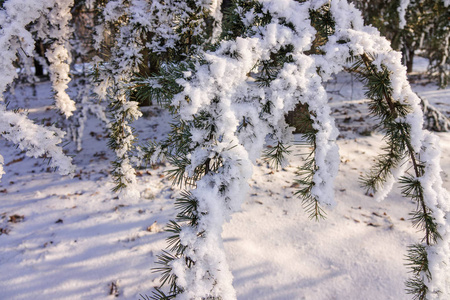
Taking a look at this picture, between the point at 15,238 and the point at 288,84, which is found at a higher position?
the point at 288,84

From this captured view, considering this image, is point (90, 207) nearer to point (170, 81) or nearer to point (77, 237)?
point (77, 237)

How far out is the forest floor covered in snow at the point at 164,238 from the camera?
240 cm

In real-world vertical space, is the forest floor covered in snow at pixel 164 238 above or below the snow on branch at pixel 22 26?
below

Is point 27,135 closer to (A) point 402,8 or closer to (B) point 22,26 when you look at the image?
(B) point 22,26

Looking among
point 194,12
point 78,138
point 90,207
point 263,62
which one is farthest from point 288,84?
point 78,138

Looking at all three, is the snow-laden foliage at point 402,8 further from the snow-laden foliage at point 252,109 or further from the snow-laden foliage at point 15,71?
the snow-laden foliage at point 15,71

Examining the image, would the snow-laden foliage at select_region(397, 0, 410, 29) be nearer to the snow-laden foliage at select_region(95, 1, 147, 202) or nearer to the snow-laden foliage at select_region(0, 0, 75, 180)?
the snow-laden foliage at select_region(95, 1, 147, 202)

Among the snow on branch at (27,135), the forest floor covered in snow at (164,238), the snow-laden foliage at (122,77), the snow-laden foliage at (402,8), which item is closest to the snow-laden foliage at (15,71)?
the snow on branch at (27,135)

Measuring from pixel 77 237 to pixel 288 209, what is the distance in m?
2.35

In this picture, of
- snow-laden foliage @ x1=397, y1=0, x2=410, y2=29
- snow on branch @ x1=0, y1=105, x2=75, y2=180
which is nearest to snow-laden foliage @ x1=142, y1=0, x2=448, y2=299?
snow on branch @ x1=0, y1=105, x2=75, y2=180

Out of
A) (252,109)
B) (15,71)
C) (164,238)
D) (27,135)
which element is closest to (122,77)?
(15,71)

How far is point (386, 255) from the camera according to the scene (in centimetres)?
266

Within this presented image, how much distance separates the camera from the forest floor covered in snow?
2.40 metres

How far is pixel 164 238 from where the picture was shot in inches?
113
